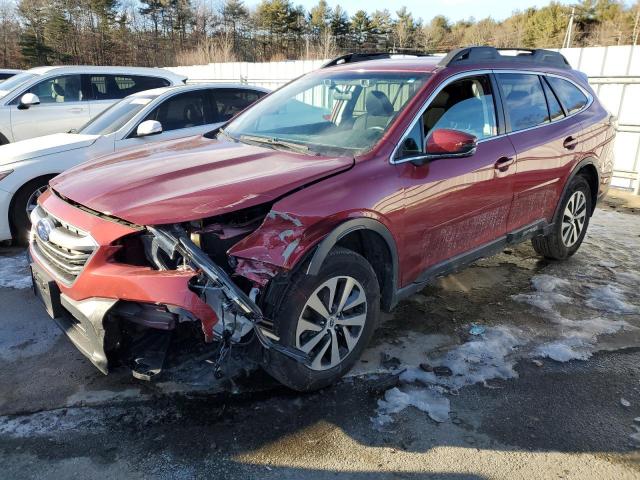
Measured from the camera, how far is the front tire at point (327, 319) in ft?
8.72

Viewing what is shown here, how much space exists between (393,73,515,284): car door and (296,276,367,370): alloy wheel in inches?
18.8

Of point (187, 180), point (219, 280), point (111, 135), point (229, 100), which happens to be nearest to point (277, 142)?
point (187, 180)

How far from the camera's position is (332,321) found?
2904 mm

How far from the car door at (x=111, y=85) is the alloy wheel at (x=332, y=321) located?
287 inches

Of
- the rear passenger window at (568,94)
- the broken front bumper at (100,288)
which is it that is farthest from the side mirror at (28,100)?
the rear passenger window at (568,94)

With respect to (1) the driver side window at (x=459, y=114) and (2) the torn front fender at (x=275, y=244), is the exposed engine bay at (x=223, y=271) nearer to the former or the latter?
(2) the torn front fender at (x=275, y=244)

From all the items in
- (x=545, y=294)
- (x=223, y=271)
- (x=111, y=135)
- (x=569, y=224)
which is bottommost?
(x=545, y=294)

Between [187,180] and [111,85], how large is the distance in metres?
7.17

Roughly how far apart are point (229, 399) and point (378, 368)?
3.19ft

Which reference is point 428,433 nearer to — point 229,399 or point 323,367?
point 323,367

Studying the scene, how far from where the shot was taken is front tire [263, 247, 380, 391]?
266 cm

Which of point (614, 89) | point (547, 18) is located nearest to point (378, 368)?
point (614, 89)

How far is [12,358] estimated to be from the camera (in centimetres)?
331

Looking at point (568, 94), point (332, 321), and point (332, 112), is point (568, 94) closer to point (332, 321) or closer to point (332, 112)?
point (332, 112)
